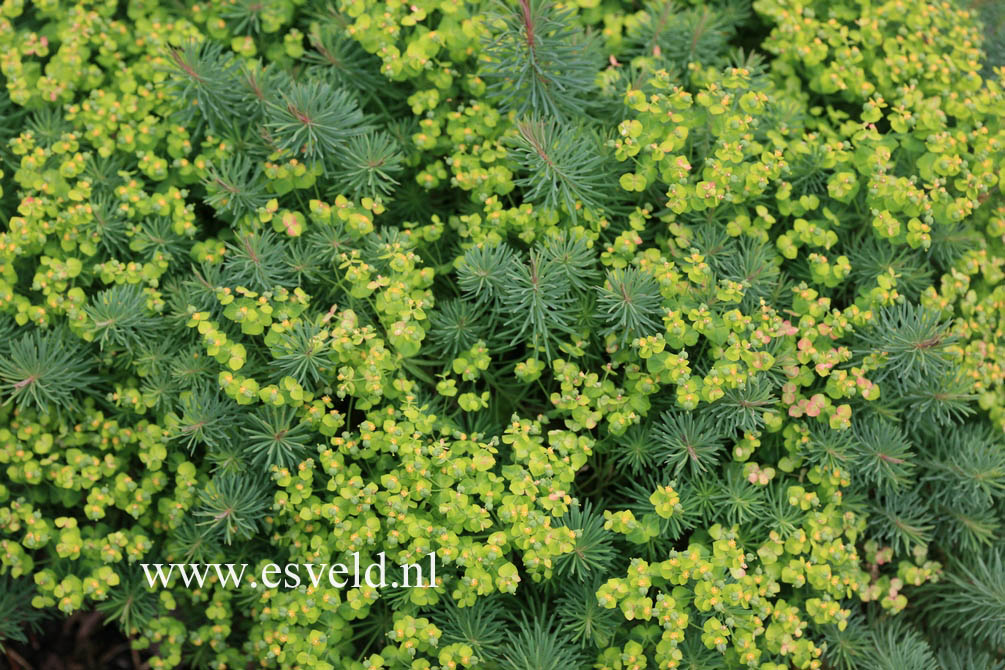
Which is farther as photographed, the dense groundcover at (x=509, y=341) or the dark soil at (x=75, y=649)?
the dark soil at (x=75, y=649)

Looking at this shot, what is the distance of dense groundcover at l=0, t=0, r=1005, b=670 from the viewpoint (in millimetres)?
2076

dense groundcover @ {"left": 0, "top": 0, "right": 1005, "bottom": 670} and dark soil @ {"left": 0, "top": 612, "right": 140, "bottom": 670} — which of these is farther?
dark soil @ {"left": 0, "top": 612, "right": 140, "bottom": 670}

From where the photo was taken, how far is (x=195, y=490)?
222cm

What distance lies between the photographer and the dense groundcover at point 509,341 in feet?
6.81

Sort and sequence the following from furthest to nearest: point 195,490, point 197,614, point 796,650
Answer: point 197,614 < point 195,490 < point 796,650

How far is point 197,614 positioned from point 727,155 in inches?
73.2

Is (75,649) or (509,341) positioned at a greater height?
(509,341)

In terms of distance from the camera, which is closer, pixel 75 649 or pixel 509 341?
pixel 509 341

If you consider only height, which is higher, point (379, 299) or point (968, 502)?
point (379, 299)

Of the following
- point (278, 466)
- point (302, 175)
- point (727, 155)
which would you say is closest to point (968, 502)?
point (727, 155)

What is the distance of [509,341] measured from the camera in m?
2.37

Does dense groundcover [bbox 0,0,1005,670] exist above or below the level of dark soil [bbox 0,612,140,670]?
above

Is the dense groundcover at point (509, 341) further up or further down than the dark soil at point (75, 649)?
further up

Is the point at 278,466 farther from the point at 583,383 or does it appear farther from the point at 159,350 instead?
the point at 583,383
